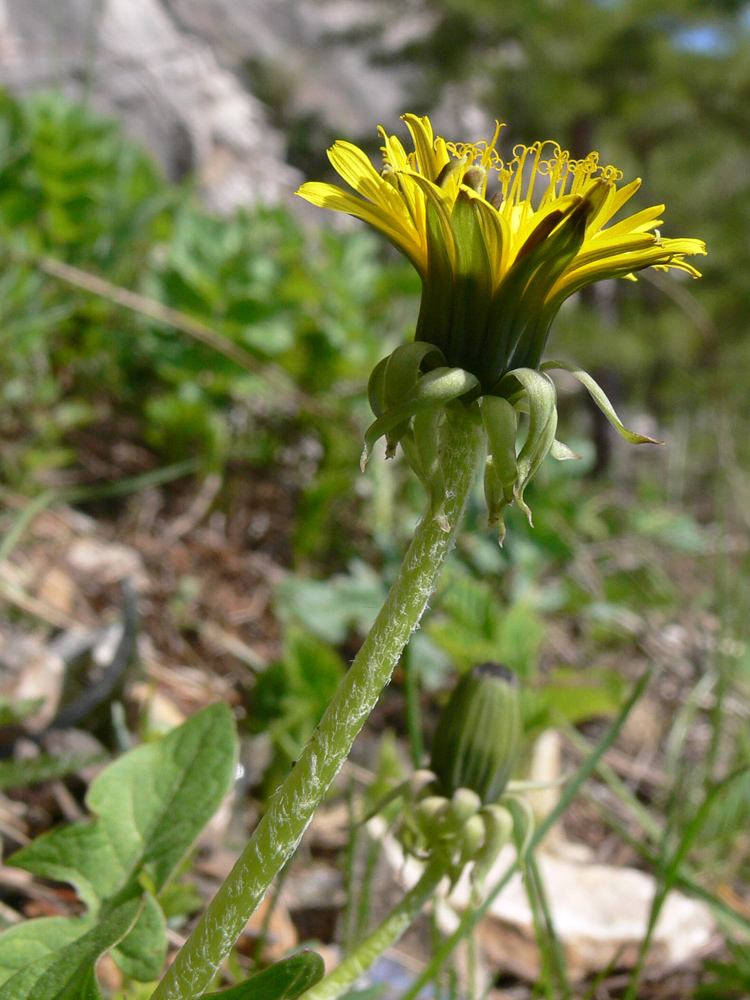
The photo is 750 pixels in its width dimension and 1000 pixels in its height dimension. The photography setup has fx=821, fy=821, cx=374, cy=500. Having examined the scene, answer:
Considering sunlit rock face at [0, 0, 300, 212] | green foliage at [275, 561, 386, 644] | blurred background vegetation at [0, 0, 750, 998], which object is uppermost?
sunlit rock face at [0, 0, 300, 212]

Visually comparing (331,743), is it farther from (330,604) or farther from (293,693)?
(330,604)

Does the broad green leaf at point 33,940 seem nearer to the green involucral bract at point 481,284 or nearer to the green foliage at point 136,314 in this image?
the green involucral bract at point 481,284

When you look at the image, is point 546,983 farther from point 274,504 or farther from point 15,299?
point 15,299

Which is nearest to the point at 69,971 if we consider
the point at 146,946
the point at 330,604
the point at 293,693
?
the point at 146,946

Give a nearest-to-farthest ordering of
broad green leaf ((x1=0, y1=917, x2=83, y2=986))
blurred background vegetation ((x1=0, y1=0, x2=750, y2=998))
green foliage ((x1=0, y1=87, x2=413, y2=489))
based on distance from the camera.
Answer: broad green leaf ((x1=0, y1=917, x2=83, y2=986)) < blurred background vegetation ((x1=0, y1=0, x2=750, y2=998)) < green foliage ((x1=0, y1=87, x2=413, y2=489))

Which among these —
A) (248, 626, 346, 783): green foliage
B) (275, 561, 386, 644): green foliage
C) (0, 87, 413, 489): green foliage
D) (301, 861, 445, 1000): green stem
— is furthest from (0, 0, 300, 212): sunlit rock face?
(301, 861, 445, 1000): green stem

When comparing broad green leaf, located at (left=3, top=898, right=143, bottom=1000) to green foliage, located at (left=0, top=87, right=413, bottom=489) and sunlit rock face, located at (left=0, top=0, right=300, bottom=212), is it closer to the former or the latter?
green foliage, located at (left=0, top=87, right=413, bottom=489)

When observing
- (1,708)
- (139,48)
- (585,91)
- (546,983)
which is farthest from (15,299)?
(139,48)
